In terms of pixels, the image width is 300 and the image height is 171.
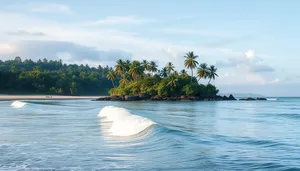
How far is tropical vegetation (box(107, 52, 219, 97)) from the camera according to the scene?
8719 centimetres

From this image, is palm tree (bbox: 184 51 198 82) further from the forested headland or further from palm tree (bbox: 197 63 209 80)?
the forested headland

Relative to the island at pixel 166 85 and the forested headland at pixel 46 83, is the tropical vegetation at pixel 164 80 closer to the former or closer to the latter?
the island at pixel 166 85

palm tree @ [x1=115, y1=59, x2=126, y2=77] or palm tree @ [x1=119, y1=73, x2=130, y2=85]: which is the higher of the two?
palm tree @ [x1=115, y1=59, x2=126, y2=77]

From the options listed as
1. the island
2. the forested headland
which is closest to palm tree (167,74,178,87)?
the island

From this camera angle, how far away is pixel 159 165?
355 inches

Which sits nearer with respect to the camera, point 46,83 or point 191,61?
point 191,61

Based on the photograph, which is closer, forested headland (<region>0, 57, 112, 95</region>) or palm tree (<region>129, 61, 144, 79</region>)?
palm tree (<region>129, 61, 144, 79</region>)

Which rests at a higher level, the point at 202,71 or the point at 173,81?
the point at 202,71

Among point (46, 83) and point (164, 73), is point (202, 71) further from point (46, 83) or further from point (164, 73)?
point (46, 83)

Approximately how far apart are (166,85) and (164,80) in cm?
245

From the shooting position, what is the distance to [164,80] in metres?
89.6

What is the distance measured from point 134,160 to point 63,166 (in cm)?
189

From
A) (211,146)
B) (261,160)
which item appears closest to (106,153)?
(211,146)

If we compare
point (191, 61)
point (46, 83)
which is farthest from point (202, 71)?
point (46, 83)
